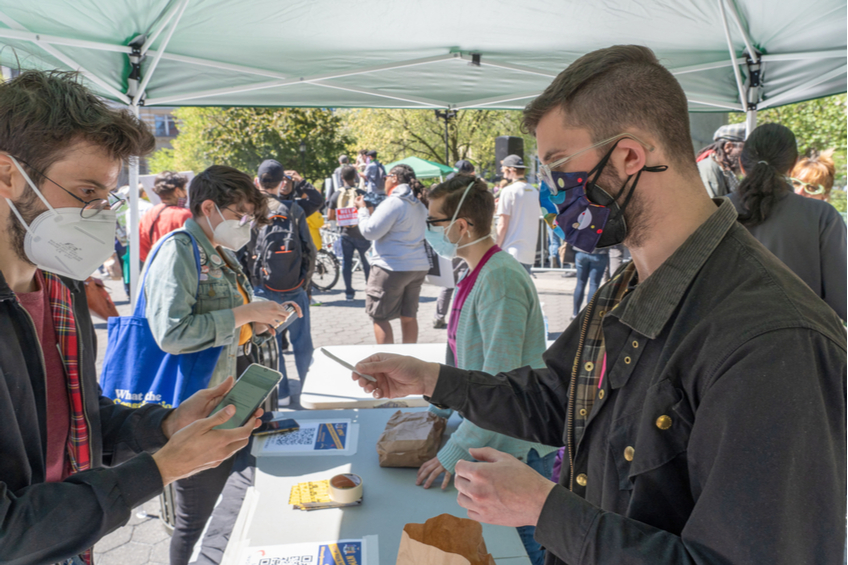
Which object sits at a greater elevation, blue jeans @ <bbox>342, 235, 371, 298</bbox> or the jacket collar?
the jacket collar

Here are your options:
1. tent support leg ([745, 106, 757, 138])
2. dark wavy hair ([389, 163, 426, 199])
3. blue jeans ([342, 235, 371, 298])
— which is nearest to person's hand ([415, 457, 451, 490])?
tent support leg ([745, 106, 757, 138])

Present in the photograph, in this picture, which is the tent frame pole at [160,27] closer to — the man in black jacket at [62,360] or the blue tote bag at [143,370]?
the blue tote bag at [143,370]

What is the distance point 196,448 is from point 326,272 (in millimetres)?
9462

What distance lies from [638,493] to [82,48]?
399 cm

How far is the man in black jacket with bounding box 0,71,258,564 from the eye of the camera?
1.21 meters

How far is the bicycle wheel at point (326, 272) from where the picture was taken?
1044 centimetres

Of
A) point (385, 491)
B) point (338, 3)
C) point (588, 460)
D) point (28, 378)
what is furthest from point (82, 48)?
point (588, 460)

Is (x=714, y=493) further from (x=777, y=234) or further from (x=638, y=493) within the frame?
(x=777, y=234)

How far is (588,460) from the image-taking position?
1.31 metres

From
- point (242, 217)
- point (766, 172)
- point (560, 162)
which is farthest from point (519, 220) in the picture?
point (560, 162)

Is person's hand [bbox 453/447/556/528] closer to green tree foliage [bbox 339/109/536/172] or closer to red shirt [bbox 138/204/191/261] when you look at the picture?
red shirt [bbox 138/204/191/261]

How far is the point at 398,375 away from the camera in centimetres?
187

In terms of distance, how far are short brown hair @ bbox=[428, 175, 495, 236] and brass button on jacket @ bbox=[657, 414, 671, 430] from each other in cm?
176

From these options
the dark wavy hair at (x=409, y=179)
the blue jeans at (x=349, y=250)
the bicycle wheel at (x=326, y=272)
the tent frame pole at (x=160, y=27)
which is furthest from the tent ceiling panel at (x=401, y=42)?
the bicycle wheel at (x=326, y=272)
